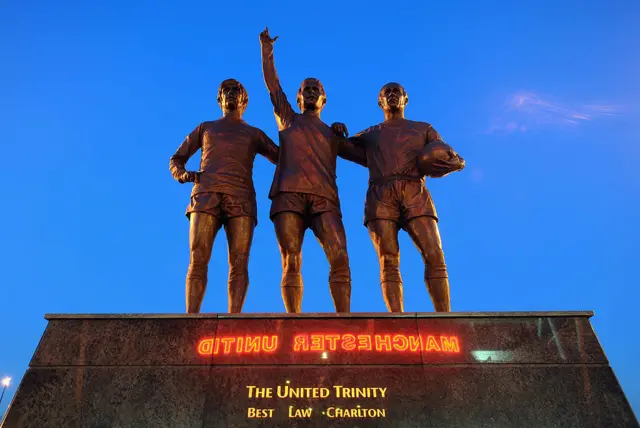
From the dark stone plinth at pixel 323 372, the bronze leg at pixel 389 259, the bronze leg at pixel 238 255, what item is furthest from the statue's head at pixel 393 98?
the dark stone plinth at pixel 323 372

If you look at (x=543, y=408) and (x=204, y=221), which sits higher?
(x=204, y=221)

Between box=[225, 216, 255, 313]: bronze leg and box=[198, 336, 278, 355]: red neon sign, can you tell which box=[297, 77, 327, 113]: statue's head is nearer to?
box=[225, 216, 255, 313]: bronze leg

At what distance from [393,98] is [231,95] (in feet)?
8.35

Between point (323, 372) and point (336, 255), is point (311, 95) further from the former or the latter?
point (323, 372)

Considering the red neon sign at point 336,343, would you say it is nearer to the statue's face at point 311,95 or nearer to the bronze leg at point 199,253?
the bronze leg at point 199,253

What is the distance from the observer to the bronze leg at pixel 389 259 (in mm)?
7297

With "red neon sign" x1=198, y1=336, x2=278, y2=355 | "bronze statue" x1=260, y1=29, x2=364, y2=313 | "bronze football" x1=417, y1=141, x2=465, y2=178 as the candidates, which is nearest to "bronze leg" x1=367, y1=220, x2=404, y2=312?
"bronze statue" x1=260, y1=29, x2=364, y2=313

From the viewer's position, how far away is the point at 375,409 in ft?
18.3

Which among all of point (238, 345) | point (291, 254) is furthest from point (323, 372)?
point (291, 254)

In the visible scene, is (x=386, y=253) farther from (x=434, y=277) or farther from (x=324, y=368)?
(x=324, y=368)

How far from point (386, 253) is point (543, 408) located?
2.78m

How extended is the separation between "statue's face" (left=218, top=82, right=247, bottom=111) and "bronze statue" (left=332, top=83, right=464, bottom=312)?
1582 millimetres

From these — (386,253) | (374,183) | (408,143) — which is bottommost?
(386,253)

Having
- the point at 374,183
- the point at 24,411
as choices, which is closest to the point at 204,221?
the point at 374,183
